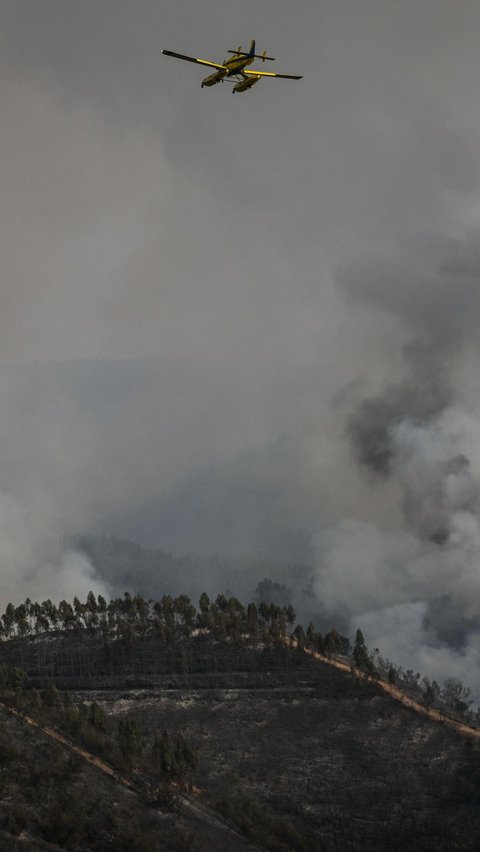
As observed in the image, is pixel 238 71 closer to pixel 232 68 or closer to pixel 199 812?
pixel 232 68

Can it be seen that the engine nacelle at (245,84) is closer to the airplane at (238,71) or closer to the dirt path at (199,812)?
the airplane at (238,71)

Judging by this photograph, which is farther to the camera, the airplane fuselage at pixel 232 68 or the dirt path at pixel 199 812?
the dirt path at pixel 199 812

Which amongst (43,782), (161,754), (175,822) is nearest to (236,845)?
(175,822)

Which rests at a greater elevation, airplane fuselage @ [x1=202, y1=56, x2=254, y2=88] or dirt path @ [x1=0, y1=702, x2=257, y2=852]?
Result: airplane fuselage @ [x1=202, y1=56, x2=254, y2=88]

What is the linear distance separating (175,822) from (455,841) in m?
62.6

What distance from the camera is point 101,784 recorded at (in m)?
184

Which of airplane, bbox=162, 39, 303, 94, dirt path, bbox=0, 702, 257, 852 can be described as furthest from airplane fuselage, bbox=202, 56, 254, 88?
dirt path, bbox=0, 702, 257, 852

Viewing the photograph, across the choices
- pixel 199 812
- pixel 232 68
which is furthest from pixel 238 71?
pixel 199 812

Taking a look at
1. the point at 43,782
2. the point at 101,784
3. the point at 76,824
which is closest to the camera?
the point at 76,824

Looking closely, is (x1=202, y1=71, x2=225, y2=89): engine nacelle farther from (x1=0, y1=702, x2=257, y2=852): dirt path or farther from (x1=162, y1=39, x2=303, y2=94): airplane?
(x1=0, y1=702, x2=257, y2=852): dirt path

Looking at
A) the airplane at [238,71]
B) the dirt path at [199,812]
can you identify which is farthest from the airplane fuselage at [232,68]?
the dirt path at [199,812]

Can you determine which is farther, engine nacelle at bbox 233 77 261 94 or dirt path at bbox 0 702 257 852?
dirt path at bbox 0 702 257 852

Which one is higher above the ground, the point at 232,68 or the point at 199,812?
the point at 232,68

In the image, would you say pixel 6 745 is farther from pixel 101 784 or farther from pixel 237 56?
pixel 237 56
